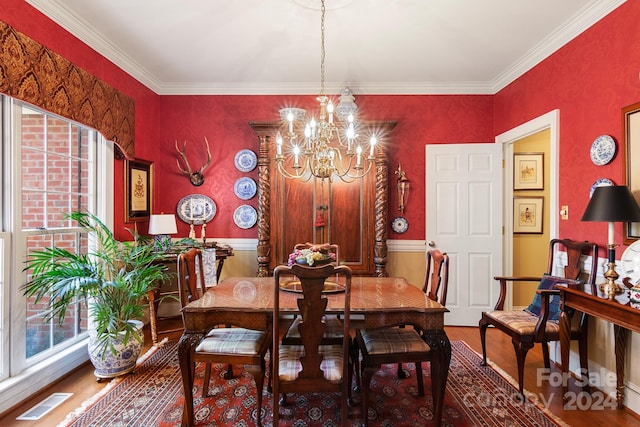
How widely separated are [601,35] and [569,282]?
1.82 meters

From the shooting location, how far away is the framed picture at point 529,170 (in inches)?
161

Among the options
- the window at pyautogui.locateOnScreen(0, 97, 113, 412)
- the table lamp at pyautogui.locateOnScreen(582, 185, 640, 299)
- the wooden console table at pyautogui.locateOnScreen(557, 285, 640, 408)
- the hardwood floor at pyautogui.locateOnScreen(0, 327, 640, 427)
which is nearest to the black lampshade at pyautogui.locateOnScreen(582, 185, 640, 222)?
the table lamp at pyautogui.locateOnScreen(582, 185, 640, 299)

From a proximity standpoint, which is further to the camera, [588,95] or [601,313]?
[588,95]

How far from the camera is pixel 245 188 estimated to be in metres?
3.94

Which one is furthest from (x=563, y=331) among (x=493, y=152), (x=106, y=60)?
(x=106, y=60)

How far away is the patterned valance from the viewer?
6.55 ft

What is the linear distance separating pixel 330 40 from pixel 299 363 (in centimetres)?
259

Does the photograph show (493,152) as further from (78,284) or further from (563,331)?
(78,284)

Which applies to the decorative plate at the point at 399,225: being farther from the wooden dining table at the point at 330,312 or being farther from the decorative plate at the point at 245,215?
the wooden dining table at the point at 330,312

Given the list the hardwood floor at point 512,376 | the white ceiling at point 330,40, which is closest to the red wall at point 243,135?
the white ceiling at point 330,40

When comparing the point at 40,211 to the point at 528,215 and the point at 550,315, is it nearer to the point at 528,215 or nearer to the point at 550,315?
the point at 550,315

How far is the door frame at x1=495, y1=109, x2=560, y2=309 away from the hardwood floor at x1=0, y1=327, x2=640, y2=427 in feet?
3.08

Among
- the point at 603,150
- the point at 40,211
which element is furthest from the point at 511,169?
the point at 40,211

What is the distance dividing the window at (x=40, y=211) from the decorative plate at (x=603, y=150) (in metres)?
4.00
